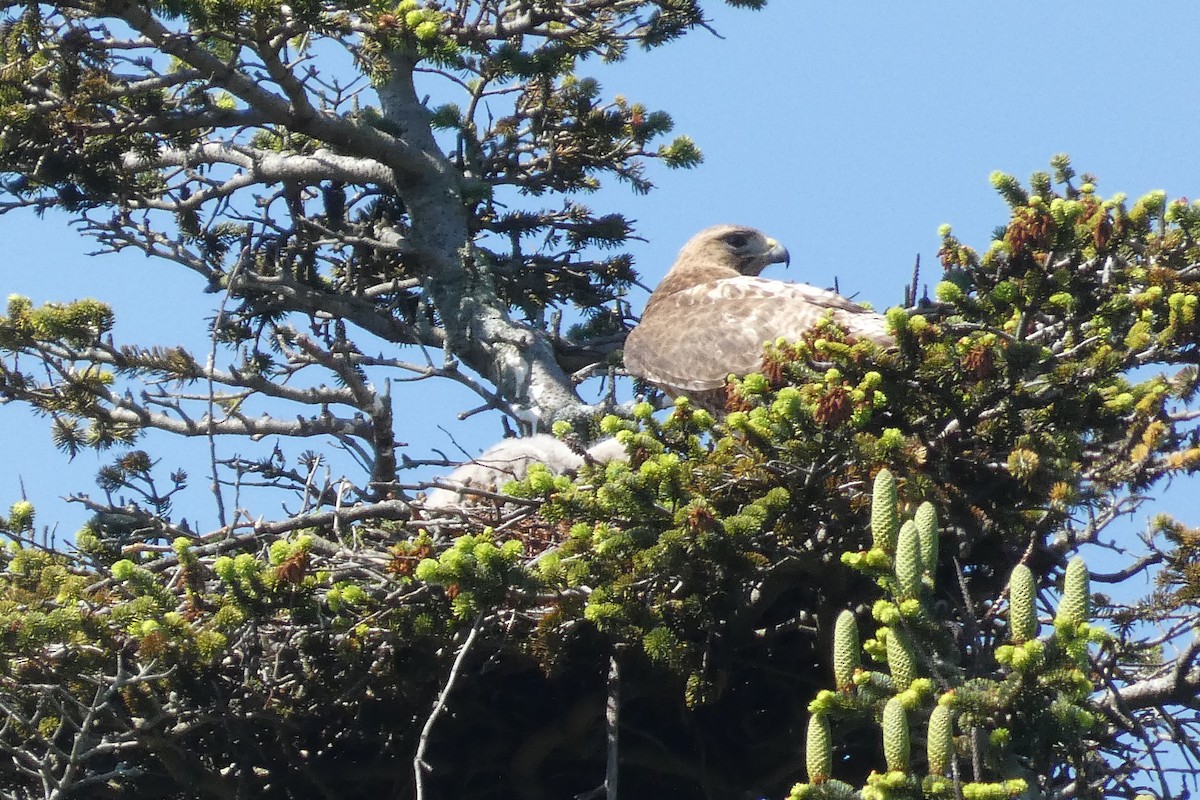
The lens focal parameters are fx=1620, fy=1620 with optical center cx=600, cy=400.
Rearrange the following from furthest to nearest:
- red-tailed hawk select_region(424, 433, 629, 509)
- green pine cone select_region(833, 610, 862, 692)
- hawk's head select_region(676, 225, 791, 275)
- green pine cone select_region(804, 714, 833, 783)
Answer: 1. hawk's head select_region(676, 225, 791, 275)
2. red-tailed hawk select_region(424, 433, 629, 509)
3. green pine cone select_region(833, 610, 862, 692)
4. green pine cone select_region(804, 714, 833, 783)

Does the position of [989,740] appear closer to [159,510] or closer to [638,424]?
[638,424]

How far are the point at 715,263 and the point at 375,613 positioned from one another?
449cm

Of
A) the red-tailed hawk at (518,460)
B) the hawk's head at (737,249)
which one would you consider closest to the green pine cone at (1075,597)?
the red-tailed hawk at (518,460)

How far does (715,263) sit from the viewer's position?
922 centimetres

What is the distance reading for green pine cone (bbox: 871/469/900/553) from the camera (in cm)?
396

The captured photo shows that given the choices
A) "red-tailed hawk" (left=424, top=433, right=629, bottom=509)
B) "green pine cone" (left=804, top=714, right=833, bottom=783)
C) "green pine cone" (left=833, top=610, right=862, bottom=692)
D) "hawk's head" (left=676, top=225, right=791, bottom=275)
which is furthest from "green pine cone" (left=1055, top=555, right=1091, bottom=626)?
"hawk's head" (left=676, top=225, right=791, bottom=275)

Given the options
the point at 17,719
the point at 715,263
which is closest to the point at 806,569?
the point at 17,719

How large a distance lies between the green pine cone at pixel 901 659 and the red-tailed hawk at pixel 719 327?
2972 millimetres

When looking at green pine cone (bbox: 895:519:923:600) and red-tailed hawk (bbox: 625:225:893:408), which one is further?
red-tailed hawk (bbox: 625:225:893:408)

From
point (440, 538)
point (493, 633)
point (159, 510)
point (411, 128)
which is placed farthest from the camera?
point (411, 128)

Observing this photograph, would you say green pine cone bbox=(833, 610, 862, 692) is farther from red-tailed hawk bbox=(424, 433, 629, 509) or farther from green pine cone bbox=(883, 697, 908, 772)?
red-tailed hawk bbox=(424, 433, 629, 509)

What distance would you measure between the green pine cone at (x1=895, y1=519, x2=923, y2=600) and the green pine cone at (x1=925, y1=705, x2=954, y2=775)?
0.30 meters

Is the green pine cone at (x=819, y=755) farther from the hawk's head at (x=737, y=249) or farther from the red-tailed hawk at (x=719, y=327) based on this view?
the hawk's head at (x=737, y=249)

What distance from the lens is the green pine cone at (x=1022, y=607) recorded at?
11.7 feet
